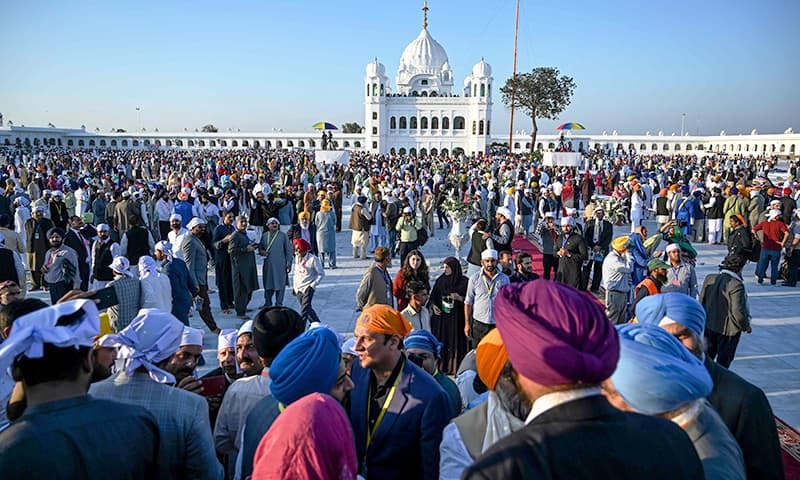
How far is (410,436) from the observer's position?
221 cm

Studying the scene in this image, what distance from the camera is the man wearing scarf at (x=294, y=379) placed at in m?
1.98

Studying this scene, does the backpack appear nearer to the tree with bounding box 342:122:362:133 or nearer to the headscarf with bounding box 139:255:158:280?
the headscarf with bounding box 139:255:158:280

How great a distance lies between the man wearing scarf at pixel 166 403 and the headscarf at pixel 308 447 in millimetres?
740

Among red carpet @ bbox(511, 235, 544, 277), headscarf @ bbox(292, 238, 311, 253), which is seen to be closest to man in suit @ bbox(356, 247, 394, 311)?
headscarf @ bbox(292, 238, 311, 253)

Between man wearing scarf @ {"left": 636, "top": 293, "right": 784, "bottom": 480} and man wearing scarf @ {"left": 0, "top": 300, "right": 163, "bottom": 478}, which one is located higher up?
man wearing scarf @ {"left": 0, "top": 300, "right": 163, "bottom": 478}

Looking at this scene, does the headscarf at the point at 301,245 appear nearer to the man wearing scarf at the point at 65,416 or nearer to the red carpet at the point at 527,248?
the man wearing scarf at the point at 65,416

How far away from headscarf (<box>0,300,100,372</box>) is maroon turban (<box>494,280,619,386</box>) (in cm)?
133

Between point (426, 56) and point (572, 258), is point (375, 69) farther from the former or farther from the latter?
point (572, 258)

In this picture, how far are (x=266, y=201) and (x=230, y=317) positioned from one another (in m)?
3.76

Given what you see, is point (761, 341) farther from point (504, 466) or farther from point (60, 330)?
point (60, 330)

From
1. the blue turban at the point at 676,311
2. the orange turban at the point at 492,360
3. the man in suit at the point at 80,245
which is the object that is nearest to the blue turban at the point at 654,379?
the orange turban at the point at 492,360

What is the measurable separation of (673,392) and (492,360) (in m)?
0.59

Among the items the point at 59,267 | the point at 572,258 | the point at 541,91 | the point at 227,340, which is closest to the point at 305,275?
the point at 227,340

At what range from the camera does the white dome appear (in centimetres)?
6775
